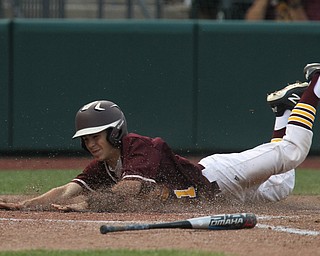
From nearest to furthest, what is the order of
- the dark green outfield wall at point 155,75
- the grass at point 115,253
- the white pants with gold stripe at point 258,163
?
1. the grass at point 115,253
2. the white pants with gold stripe at point 258,163
3. the dark green outfield wall at point 155,75

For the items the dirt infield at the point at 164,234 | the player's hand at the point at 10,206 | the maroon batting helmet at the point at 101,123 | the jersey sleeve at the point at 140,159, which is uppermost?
the maroon batting helmet at the point at 101,123

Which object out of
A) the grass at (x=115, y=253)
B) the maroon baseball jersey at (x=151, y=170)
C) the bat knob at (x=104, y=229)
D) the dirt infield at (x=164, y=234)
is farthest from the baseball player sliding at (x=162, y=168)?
the grass at (x=115, y=253)

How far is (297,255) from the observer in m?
4.07

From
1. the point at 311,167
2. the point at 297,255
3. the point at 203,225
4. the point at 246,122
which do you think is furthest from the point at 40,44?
the point at 297,255

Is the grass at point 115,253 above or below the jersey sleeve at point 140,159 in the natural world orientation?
below

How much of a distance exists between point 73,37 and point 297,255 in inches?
265

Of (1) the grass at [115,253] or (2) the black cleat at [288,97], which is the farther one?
(2) the black cleat at [288,97]

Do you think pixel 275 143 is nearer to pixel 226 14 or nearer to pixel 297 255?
pixel 297 255

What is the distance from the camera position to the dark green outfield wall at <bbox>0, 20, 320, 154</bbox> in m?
10.2

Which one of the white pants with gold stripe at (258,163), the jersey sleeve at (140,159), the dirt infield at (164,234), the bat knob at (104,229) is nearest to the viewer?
the dirt infield at (164,234)

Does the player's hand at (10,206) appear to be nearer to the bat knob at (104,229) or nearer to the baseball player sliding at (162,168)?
the baseball player sliding at (162,168)

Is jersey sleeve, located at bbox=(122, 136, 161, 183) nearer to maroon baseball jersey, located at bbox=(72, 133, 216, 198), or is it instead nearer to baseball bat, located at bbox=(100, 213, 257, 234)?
maroon baseball jersey, located at bbox=(72, 133, 216, 198)

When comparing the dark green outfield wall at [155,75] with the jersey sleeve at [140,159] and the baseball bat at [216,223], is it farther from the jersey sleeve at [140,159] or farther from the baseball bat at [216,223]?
Answer: the baseball bat at [216,223]

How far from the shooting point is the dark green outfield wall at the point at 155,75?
10.2 m
